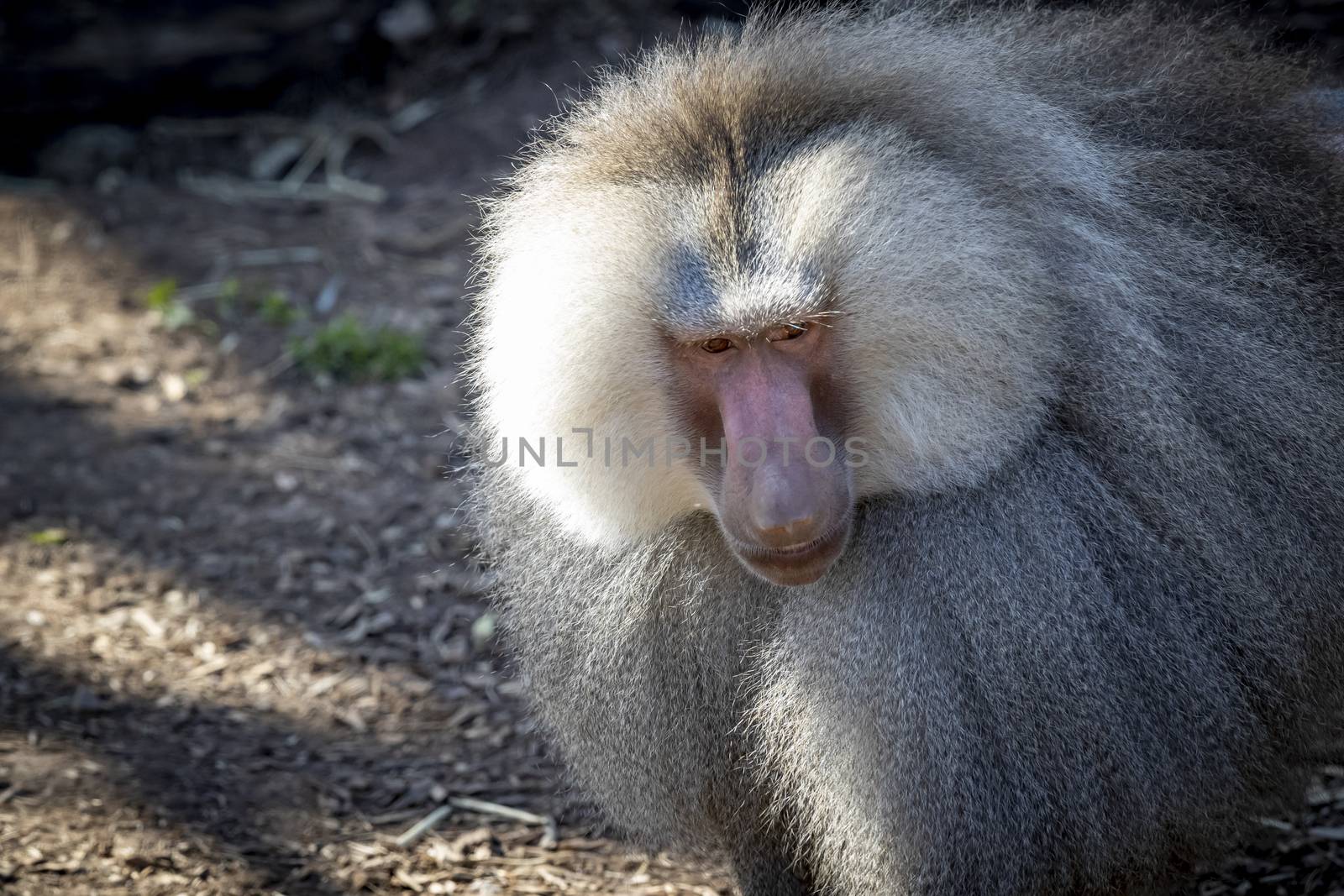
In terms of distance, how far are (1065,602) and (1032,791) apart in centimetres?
35

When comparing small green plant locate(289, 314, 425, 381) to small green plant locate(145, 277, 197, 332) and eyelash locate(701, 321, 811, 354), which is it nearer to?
small green plant locate(145, 277, 197, 332)

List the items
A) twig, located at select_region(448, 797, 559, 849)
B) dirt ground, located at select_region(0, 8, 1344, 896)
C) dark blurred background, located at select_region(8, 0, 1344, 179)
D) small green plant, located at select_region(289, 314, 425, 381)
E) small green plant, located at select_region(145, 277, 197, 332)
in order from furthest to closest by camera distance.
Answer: dark blurred background, located at select_region(8, 0, 1344, 179) → small green plant, located at select_region(145, 277, 197, 332) → small green plant, located at select_region(289, 314, 425, 381) → twig, located at select_region(448, 797, 559, 849) → dirt ground, located at select_region(0, 8, 1344, 896)

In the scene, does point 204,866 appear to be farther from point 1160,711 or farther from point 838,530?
point 1160,711

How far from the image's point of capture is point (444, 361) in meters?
5.40

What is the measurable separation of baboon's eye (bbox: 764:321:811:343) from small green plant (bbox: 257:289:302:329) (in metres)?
3.74

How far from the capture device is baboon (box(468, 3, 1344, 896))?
227cm

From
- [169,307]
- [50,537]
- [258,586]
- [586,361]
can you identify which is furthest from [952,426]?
[169,307]

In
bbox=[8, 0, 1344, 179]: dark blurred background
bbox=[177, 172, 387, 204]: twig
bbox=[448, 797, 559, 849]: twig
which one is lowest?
bbox=[448, 797, 559, 849]: twig

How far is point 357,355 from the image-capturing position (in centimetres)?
526

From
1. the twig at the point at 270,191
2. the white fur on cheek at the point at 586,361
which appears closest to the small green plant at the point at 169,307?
the twig at the point at 270,191

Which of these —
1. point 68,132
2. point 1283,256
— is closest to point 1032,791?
point 1283,256

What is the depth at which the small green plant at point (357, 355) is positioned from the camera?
5246mm

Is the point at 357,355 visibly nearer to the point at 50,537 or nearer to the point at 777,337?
the point at 50,537

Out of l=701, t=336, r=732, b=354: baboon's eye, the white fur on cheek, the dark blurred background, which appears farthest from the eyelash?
the dark blurred background
